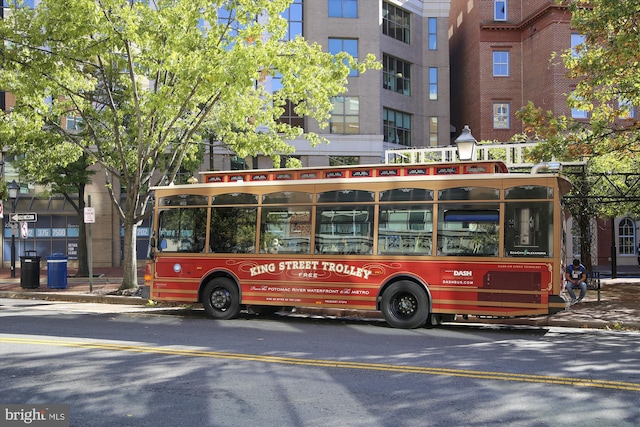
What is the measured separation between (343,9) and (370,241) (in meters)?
24.3

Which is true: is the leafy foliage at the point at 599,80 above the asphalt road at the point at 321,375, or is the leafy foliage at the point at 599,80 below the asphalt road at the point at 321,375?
above

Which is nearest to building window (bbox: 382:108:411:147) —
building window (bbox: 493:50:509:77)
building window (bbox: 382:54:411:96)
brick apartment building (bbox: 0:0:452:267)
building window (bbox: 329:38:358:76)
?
brick apartment building (bbox: 0:0:452:267)

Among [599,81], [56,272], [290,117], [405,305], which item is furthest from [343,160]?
[405,305]

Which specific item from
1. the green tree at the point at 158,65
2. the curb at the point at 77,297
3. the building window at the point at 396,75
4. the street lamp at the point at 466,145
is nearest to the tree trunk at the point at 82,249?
the curb at the point at 77,297

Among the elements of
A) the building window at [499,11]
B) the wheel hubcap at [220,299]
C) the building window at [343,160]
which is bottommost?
the wheel hubcap at [220,299]

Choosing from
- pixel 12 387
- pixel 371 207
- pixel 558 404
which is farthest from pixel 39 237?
pixel 558 404

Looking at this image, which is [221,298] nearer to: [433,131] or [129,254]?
[129,254]

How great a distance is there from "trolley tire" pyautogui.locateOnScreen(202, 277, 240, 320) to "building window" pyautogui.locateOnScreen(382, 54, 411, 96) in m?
23.6

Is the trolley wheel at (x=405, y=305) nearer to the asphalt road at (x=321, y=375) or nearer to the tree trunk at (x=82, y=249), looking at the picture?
the asphalt road at (x=321, y=375)

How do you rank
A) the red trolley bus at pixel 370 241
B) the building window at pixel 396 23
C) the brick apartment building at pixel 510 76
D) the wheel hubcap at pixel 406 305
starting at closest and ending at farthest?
the red trolley bus at pixel 370 241, the wheel hubcap at pixel 406 305, the building window at pixel 396 23, the brick apartment building at pixel 510 76

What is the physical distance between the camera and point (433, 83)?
123ft

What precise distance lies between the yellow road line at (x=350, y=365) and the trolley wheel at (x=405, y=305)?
3675 mm

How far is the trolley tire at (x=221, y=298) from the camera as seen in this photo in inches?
516

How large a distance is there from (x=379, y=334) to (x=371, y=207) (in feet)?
8.31
